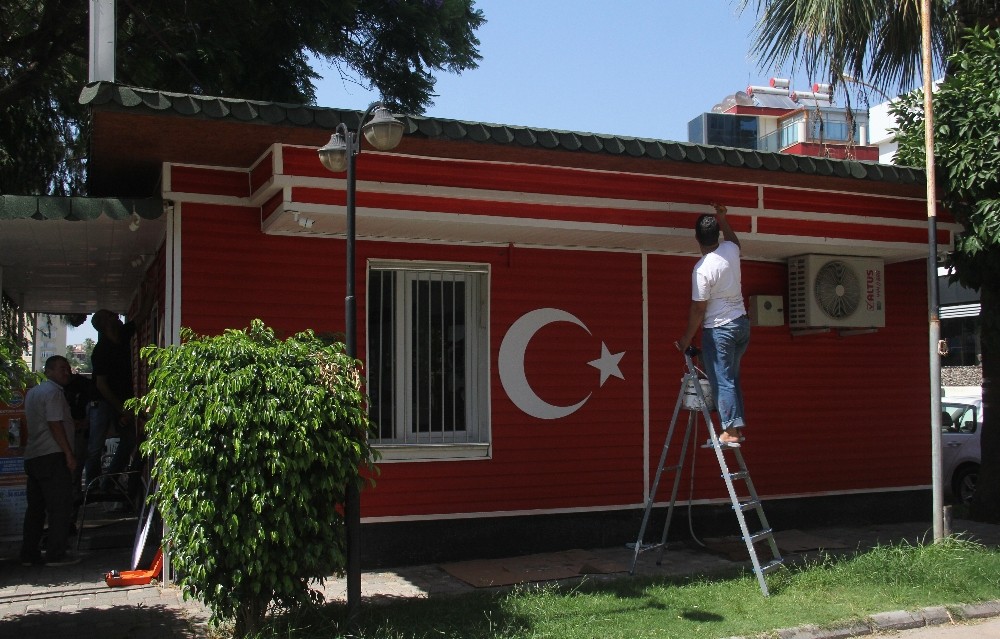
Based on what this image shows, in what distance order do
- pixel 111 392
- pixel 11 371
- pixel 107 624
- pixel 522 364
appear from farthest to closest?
pixel 111 392
pixel 522 364
pixel 107 624
pixel 11 371

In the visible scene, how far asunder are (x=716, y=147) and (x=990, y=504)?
5431 mm

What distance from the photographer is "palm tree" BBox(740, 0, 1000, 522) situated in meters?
9.30

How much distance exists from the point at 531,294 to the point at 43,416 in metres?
4.42

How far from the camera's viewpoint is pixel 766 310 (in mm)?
8977

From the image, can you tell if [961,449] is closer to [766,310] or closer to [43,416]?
[766,310]

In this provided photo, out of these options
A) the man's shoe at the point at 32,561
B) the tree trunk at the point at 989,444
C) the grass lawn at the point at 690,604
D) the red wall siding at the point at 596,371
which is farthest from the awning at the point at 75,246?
the tree trunk at the point at 989,444

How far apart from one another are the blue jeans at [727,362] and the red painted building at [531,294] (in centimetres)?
123

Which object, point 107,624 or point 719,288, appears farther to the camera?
point 719,288

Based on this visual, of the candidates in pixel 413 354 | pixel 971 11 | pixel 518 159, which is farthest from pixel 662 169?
pixel 971 11

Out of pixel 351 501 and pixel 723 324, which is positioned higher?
pixel 723 324

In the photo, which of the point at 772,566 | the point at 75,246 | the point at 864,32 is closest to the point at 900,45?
the point at 864,32

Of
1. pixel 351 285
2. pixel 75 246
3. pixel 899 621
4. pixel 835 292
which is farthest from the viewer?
pixel 835 292

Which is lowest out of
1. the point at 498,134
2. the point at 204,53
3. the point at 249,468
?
the point at 249,468

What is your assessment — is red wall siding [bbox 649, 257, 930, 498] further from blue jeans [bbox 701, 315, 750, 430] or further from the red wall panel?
the red wall panel
